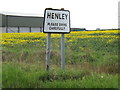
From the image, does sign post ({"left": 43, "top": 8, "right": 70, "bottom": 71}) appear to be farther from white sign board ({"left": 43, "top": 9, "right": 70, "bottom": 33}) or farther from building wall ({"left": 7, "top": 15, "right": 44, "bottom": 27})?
building wall ({"left": 7, "top": 15, "right": 44, "bottom": 27})

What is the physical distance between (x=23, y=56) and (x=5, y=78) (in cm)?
422

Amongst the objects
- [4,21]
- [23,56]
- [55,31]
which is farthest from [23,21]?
[55,31]

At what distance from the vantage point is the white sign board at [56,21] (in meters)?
5.84

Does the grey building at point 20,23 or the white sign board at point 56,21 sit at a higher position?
the grey building at point 20,23

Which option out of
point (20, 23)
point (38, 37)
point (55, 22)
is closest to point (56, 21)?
point (55, 22)

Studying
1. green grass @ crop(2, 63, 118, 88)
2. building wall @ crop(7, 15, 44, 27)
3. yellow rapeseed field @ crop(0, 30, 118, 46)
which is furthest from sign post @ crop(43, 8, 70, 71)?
building wall @ crop(7, 15, 44, 27)

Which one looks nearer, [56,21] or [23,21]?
[56,21]

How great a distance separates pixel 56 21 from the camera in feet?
19.6

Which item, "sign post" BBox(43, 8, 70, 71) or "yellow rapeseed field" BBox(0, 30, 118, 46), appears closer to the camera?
"sign post" BBox(43, 8, 70, 71)

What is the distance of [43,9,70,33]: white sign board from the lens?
19.2 ft

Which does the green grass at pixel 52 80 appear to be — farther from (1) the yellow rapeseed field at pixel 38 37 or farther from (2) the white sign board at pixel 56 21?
(1) the yellow rapeseed field at pixel 38 37

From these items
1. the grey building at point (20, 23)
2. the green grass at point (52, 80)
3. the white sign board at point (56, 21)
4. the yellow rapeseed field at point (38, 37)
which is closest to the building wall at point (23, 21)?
the grey building at point (20, 23)

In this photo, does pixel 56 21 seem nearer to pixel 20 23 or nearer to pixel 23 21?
pixel 20 23

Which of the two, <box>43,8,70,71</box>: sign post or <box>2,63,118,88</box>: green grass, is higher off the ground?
<box>43,8,70,71</box>: sign post
